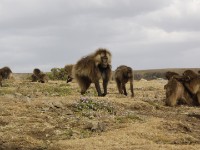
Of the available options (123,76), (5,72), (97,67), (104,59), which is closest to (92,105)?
(104,59)

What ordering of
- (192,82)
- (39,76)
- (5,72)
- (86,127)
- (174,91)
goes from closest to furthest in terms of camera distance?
(86,127)
(174,91)
(192,82)
(5,72)
(39,76)

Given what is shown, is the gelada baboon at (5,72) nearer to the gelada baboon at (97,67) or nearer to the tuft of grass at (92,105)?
the gelada baboon at (97,67)

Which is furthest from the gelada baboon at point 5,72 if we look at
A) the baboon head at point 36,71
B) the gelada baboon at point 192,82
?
the gelada baboon at point 192,82

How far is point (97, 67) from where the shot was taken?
14.5m

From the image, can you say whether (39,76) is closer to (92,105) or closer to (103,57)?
(103,57)

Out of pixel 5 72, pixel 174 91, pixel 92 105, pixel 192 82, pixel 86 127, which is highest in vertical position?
pixel 5 72

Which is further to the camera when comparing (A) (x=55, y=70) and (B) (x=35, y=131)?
(A) (x=55, y=70)

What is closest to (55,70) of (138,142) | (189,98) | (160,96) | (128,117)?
(160,96)

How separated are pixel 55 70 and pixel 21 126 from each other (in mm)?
25742

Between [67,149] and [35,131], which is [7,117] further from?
[67,149]

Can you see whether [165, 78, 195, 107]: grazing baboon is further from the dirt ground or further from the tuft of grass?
the tuft of grass

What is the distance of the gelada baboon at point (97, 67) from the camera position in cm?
1430

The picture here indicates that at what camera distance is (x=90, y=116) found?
10289 mm

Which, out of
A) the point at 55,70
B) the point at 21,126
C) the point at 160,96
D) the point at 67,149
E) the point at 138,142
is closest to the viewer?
the point at 67,149
